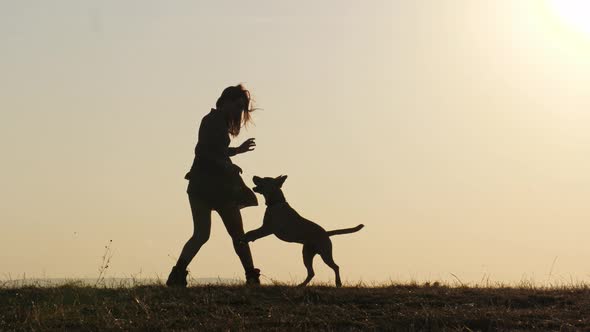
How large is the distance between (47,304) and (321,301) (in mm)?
2697

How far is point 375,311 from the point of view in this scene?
8.76 meters

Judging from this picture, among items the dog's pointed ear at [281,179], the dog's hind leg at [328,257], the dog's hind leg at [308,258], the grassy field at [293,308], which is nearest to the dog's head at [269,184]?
the dog's pointed ear at [281,179]

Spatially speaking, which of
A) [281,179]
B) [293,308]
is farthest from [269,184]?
[293,308]

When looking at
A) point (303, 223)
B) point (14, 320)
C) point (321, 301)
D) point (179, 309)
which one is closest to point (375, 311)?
point (321, 301)

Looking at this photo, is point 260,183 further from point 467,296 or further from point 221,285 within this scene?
point 467,296

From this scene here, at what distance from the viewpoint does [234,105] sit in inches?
440

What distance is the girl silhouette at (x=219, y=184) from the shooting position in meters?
10.9

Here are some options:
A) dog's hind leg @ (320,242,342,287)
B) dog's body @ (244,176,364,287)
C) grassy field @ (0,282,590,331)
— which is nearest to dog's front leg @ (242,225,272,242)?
dog's body @ (244,176,364,287)

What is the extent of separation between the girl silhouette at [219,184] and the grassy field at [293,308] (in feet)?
2.59

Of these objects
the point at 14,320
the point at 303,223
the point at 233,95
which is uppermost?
the point at 233,95

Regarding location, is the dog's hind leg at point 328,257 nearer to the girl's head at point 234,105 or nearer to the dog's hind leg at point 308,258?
the dog's hind leg at point 308,258

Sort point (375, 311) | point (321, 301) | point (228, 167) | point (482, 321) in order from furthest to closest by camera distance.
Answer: point (228, 167) < point (321, 301) < point (375, 311) < point (482, 321)

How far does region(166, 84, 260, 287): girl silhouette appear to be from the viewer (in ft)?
35.9

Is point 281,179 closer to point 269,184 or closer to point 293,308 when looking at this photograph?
point 269,184
